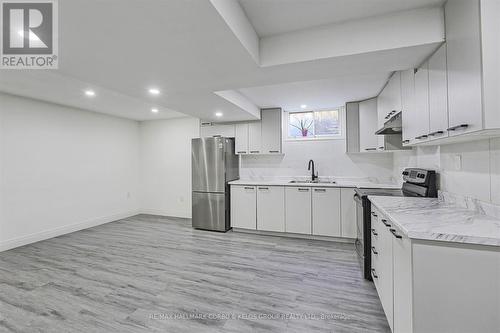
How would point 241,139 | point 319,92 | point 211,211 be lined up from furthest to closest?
point 241,139, point 211,211, point 319,92

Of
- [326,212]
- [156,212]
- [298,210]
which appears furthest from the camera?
[156,212]

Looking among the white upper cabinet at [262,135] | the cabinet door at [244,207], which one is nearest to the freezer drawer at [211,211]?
the cabinet door at [244,207]

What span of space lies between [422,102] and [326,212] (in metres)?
2.23

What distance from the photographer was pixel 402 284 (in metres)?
1.36

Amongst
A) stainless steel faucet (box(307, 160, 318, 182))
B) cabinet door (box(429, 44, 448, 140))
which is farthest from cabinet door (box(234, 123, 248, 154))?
cabinet door (box(429, 44, 448, 140))

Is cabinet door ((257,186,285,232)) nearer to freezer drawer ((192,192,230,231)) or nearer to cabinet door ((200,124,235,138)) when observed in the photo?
freezer drawer ((192,192,230,231))

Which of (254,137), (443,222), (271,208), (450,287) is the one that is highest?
(254,137)

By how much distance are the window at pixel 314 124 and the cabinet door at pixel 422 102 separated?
2.34m

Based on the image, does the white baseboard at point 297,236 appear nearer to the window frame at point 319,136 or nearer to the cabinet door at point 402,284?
the window frame at point 319,136

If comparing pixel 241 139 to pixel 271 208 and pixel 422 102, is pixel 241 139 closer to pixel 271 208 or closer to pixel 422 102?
pixel 271 208

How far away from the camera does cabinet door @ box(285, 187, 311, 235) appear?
387cm

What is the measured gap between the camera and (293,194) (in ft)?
13.0

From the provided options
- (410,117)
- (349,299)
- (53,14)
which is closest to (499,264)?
(349,299)

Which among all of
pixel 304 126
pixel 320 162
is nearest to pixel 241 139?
pixel 304 126
